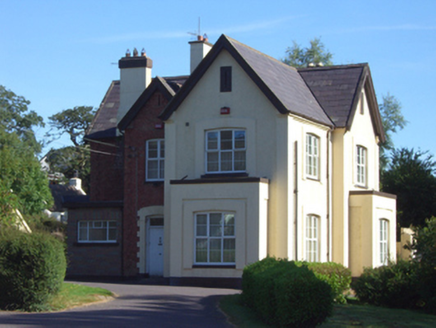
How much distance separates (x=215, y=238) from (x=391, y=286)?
20.8 feet

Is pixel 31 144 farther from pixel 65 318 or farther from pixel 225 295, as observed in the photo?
pixel 65 318

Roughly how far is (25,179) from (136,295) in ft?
101

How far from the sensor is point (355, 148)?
30.7 m

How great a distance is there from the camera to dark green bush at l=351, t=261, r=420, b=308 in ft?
76.1

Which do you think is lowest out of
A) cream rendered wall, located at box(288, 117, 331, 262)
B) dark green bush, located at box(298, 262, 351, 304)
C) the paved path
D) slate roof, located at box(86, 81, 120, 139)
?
the paved path

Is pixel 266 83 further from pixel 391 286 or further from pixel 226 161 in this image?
pixel 391 286

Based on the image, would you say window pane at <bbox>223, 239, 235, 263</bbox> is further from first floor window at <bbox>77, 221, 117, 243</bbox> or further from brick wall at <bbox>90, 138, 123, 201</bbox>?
brick wall at <bbox>90, 138, 123, 201</bbox>

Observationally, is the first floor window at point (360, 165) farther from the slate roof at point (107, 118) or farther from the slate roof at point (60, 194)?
the slate roof at point (60, 194)

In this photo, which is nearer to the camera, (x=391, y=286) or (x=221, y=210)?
(x=391, y=286)

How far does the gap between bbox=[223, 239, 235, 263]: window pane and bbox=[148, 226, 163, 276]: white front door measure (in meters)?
4.47

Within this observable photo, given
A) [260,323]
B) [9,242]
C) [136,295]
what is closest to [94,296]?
[136,295]

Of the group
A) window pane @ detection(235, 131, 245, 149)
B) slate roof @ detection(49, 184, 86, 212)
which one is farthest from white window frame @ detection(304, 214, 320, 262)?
slate roof @ detection(49, 184, 86, 212)

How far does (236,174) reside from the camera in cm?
2702

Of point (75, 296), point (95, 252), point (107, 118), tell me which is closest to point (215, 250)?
point (95, 252)
